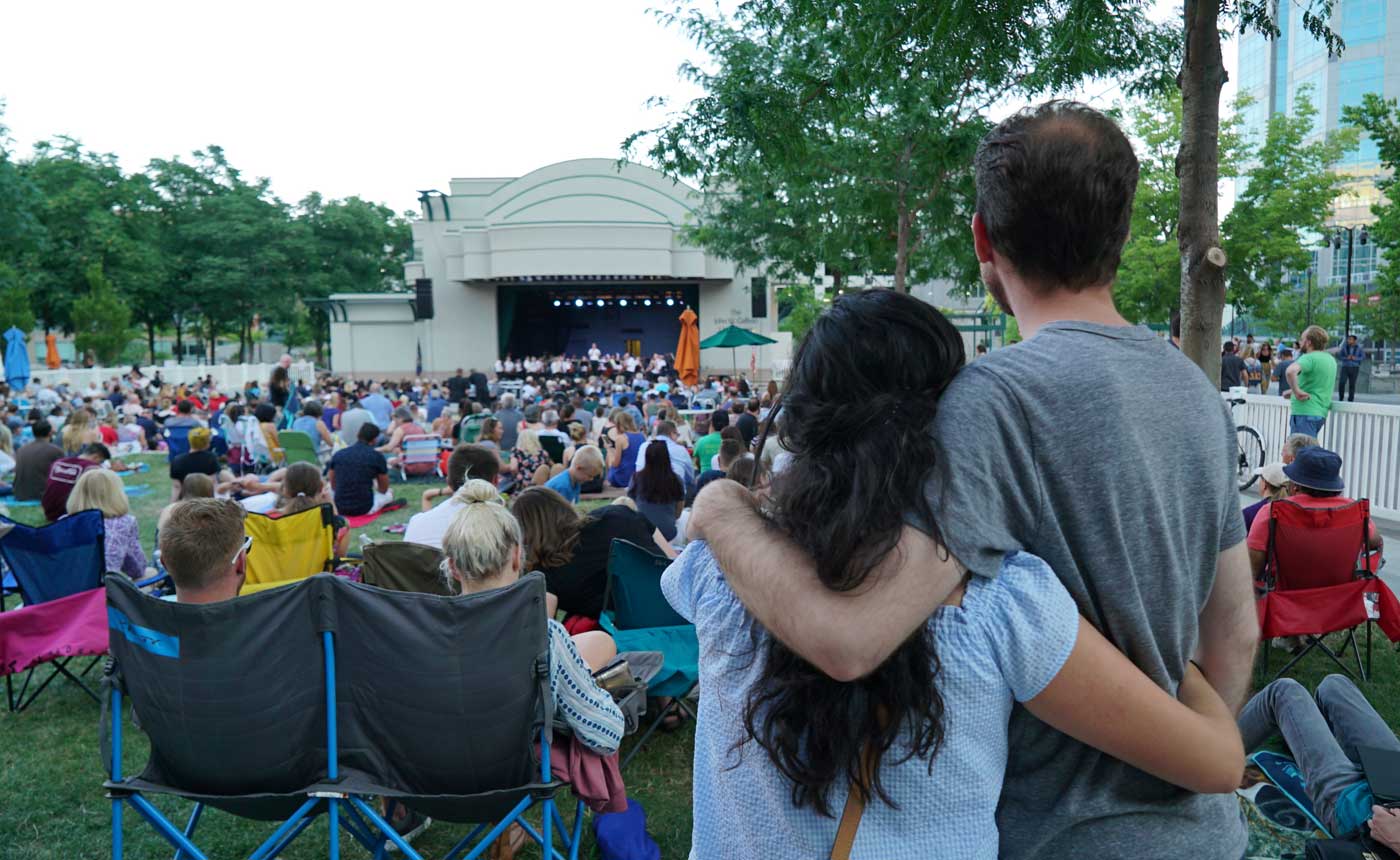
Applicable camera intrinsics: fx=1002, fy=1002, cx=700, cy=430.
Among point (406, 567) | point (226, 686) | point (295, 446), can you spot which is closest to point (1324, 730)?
point (226, 686)

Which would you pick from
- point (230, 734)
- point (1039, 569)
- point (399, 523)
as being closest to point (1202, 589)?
point (1039, 569)

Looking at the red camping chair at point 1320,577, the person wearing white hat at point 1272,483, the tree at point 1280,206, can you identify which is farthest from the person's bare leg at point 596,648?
the tree at point 1280,206

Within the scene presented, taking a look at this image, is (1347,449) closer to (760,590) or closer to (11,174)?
(760,590)

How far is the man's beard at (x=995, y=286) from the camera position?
146 cm

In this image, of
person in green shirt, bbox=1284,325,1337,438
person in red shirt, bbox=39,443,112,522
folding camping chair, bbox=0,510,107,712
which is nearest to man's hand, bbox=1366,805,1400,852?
folding camping chair, bbox=0,510,107,712

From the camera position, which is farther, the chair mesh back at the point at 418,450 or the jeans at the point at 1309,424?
the chair mesh back at the point at 418,450

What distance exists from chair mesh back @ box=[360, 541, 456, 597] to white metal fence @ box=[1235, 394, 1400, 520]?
8.27 meters

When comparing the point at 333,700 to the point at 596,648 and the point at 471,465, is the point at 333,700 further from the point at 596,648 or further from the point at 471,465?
the point at 471,465

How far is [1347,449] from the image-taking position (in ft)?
32.8

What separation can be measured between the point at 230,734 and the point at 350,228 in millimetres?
58809

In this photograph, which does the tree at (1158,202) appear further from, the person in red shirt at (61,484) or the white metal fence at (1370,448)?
the person in red shirt at (61,484)

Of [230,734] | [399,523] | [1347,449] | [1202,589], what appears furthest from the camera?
[399,523]

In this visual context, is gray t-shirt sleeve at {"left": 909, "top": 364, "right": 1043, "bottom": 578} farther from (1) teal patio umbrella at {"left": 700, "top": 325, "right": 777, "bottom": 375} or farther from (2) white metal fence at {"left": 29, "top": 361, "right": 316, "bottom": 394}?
(2) white metal fence at {"left": 29, "top": 361, "right": 316, "bottom": 394}

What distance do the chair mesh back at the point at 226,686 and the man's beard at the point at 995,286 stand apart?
245 centimetres
